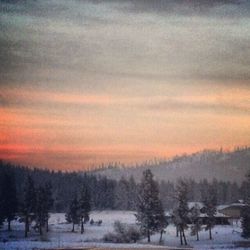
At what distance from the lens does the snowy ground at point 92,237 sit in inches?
1007

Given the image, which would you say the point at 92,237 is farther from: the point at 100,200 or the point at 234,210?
the point at 234,210

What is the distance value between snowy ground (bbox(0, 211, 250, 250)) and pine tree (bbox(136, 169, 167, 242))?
0.13 meters

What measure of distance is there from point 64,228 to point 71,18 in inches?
124

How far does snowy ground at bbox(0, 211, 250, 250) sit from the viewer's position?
1007 inches

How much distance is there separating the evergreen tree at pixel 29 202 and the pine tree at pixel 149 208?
1.58 m

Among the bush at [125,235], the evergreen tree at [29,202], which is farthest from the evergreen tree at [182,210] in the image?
the evergreen tree at [29,202]

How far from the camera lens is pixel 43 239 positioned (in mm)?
A: 25688

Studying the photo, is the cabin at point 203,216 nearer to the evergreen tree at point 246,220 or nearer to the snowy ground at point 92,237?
the snowy ground at point 92,237

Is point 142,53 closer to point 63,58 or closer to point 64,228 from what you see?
point 63,58

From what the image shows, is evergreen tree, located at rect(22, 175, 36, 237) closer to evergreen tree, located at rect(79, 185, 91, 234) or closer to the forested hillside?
the forested hillside

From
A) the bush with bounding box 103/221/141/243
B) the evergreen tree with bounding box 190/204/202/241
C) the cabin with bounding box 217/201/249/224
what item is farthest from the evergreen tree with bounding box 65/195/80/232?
the cabin with bounding box 217/201/249/224

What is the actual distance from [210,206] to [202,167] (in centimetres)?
61

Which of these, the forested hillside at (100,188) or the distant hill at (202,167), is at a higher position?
the distant hill at (202,167)

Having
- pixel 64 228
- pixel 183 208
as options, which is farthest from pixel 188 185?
pixel 64 228
